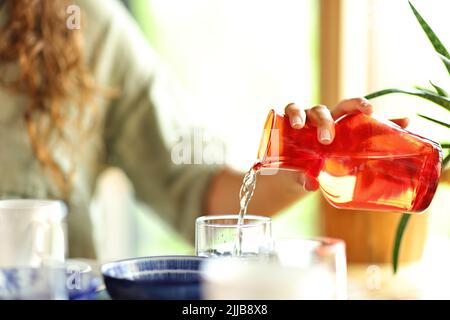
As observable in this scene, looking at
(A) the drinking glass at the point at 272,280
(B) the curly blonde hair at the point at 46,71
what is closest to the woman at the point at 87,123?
(B) the curly blonde hair at the point at 46,71

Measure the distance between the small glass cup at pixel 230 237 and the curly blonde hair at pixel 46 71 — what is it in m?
0.81

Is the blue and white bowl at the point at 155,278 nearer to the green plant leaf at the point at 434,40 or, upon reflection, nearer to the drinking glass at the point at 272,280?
the drinking glass at the point at 272,280

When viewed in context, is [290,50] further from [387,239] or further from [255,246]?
[255,246]

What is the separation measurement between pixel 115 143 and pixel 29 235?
83 cm

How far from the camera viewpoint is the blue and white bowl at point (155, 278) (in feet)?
1.74

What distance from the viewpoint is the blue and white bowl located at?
530 mm

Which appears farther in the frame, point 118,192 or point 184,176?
point 118,192

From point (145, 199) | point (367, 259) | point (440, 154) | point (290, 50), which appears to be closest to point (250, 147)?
point (290, 50)

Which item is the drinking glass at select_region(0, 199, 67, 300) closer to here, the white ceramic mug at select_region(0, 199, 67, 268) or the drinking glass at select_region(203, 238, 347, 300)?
the white ceramic mug at select_region(0, 199, 67, 268)

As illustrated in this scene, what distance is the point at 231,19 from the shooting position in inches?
85.7

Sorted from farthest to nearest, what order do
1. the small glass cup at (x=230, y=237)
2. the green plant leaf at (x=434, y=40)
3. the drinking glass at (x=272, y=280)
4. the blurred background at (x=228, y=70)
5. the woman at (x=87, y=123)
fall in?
the blurred background at (x=228, y=70)
the woman at (x=87, y=123)
the green plant leaf at (x=434, y=40)
the small glass cup at (x=230, y=237)
the drinking glass at (x=272, y=280)

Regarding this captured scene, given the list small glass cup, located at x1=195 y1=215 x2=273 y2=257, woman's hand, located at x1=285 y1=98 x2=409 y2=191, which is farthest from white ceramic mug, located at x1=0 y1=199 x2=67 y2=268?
woman's hand, located at x1=285 y1=98 x2=409 y2=191

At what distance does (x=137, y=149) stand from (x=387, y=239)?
1.87ft
